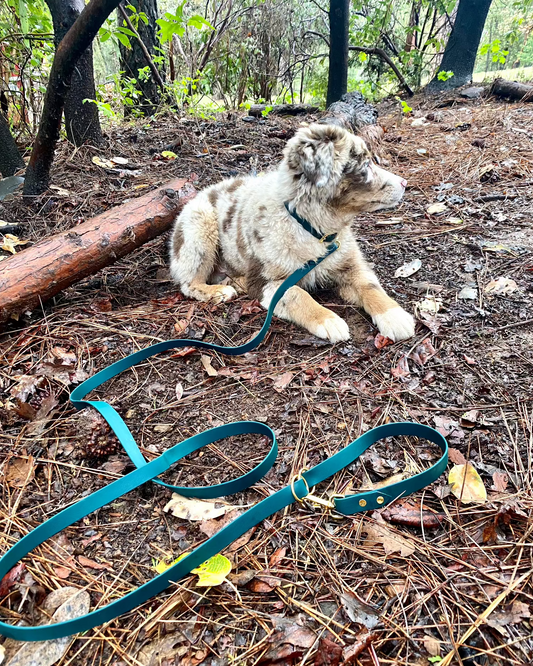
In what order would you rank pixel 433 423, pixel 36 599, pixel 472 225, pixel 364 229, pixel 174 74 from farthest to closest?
pixel 174 74
pixel 364 229
pixel 472 225
pixel 433 423
pixel 36 599

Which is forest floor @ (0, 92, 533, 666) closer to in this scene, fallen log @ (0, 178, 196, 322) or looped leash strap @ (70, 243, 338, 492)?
looped leash strap @ (70, 243, 338, 492)

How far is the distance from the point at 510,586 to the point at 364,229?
3510mm

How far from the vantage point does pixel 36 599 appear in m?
1.51

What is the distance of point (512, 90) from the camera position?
7.91 m

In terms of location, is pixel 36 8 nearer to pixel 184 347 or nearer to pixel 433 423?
pixel 184 347

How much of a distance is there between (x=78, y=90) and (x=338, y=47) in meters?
5.14

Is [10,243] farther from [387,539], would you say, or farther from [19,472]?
[387,539]

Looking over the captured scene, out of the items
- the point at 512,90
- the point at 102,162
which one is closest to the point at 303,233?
the point at 102,162

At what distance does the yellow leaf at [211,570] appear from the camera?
1457mm

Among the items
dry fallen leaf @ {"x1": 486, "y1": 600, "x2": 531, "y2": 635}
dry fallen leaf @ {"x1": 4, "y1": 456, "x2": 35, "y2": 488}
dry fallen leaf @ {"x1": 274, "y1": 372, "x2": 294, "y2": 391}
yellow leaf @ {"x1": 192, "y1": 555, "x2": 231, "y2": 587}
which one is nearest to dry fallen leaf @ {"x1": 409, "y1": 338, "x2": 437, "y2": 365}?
dry fallen leaf @ {"x1": 274, "y1": 372, "x2": 294, "y2": 391}

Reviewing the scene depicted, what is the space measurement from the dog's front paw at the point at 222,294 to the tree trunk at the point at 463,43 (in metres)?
8.69

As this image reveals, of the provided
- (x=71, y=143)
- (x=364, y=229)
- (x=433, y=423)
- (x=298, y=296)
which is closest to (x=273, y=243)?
(x=298, y=296)

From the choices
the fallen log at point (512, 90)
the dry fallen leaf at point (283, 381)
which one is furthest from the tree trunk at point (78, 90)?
the fallen log at point (512, 90)

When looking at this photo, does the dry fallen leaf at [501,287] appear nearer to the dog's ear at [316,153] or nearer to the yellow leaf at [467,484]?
the dog's ear at [316,153]
